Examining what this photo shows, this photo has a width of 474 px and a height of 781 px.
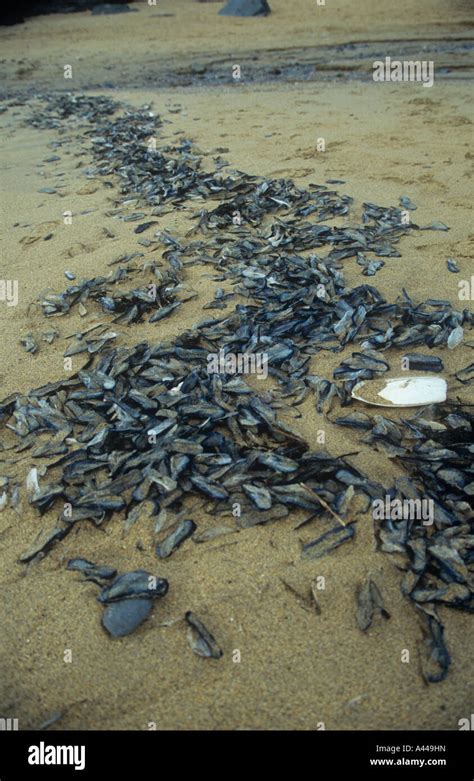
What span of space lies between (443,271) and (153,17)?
486 inches

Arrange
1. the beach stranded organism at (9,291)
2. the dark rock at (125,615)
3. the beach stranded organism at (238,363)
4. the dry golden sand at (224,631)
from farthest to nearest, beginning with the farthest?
the beach stranded organism at (9,291) → the beach stranded organism at (238,363) → the dark rock at (125,615) → the dry golden sand at (224,631)

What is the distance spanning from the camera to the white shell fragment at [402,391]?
2.11m

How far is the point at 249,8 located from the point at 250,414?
12.2 m

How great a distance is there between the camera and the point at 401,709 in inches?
52.1

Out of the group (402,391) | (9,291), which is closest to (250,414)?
(402,391)

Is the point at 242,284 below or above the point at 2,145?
below

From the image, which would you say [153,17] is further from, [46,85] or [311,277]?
[311,277]

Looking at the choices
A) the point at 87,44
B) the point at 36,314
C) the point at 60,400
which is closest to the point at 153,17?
the point at 87,44

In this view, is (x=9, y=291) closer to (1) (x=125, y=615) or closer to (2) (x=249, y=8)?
(1) (x=125, y=615)

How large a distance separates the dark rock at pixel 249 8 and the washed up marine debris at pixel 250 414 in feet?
34.0

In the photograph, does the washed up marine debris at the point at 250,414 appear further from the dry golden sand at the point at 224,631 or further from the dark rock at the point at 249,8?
the dark rock at the point at 249,8

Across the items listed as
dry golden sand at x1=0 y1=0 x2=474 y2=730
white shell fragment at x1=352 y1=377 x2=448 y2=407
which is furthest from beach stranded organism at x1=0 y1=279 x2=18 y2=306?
white shell fragment at x1=352 y1=377 x2=448 y2=407

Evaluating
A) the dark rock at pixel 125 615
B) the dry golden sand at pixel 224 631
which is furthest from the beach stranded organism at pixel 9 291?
the dark rock at pixel 125 615

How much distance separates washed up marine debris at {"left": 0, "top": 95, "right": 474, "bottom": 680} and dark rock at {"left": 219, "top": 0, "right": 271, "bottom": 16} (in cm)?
1036
